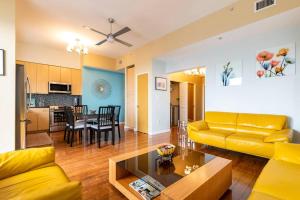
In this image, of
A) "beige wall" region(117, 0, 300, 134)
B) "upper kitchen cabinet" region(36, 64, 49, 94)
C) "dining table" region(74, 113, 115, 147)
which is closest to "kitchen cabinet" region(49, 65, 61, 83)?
"upper kitchen cabinet" region(36, 64, 49, 94)

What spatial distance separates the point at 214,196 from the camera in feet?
4.99

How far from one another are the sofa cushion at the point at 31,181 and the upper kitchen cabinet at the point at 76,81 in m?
4.88

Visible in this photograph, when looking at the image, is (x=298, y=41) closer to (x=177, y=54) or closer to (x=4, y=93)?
(x=177, y=54)

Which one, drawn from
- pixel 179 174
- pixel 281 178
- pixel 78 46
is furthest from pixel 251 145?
pixel 78 46

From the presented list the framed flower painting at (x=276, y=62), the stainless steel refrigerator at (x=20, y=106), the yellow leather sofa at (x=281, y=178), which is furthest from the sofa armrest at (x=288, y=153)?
the stainless steel refrigerator at (x=20, y=106)

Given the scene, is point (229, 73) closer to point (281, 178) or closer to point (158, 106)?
point (158, 106)

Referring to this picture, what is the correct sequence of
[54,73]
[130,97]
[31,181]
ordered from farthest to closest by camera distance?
[130,97]
[54,73]
[31,181]

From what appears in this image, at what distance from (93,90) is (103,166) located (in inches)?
177

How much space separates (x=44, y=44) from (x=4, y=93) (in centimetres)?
329

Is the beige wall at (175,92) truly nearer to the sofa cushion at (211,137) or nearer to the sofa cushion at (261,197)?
the sofa cushion at (211,137)

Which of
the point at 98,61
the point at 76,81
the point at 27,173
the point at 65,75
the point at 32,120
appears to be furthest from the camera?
the point at 98,61

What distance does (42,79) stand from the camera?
5148 mm

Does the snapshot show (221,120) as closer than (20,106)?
No

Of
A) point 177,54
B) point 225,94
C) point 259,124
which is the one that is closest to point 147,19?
point 177,54
